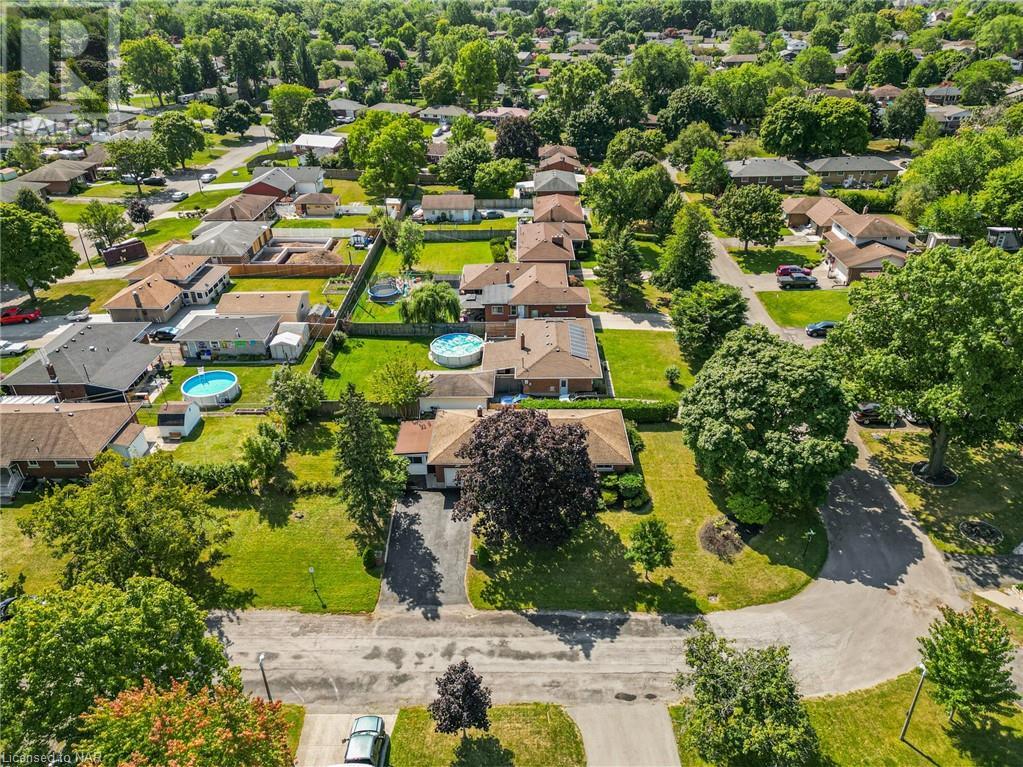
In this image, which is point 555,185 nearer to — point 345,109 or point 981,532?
point 981,532

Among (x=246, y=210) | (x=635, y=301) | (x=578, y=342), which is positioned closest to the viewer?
(x=578, y=342)

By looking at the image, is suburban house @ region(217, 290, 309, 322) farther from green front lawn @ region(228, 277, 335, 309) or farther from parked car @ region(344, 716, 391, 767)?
parked car @ region(344, 716, 391, 767)

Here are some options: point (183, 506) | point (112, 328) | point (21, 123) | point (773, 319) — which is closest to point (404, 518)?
point (183, 506)

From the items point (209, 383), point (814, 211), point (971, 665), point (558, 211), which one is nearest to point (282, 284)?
point (209, 383)

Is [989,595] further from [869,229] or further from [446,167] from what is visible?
[446,167]

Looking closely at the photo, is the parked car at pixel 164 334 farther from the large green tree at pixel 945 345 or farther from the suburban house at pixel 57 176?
the large green tree at pixel 945 345

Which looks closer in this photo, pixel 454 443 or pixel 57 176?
pixel 454 443

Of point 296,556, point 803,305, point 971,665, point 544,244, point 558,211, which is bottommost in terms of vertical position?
point 296,556
